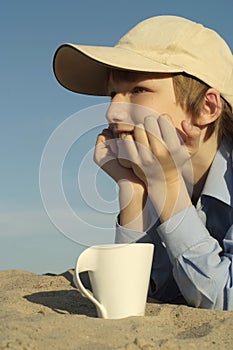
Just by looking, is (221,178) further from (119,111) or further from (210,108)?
(119,111)

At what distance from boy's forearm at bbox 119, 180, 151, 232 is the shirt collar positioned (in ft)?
0.80

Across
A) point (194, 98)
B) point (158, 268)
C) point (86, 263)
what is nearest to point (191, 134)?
point (194, 98)

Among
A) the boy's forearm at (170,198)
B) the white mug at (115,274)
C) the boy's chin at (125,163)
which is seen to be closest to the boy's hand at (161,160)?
the boy's forearm at (170,198)

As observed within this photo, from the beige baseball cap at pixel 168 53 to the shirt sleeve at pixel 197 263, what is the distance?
57cm

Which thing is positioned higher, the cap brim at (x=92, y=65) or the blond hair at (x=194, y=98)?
the cap brim at (x=92, y=65)

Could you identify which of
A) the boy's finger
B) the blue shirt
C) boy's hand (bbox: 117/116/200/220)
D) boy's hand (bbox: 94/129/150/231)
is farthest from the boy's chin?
the blue shirt

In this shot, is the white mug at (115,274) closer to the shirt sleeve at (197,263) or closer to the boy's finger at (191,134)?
the shirt sleeve at (197,263)

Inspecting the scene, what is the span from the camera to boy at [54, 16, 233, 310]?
82.3 inches

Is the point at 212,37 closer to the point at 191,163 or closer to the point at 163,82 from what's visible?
the point at 163,82

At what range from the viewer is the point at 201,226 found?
2119 millimetres

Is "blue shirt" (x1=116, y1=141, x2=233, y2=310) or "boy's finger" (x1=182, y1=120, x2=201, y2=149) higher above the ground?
"boy's finger" (x1=182, y1=120, x2=201, y2=149)

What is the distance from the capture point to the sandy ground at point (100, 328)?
1485 mm

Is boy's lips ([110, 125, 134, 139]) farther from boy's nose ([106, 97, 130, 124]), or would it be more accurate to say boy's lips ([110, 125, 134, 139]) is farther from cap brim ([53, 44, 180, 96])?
cap brim ([53, 44, 180, 96])

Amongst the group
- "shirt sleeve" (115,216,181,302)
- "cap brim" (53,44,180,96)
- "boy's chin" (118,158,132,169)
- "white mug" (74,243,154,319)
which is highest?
"cap brim" (53,44,180,96)
